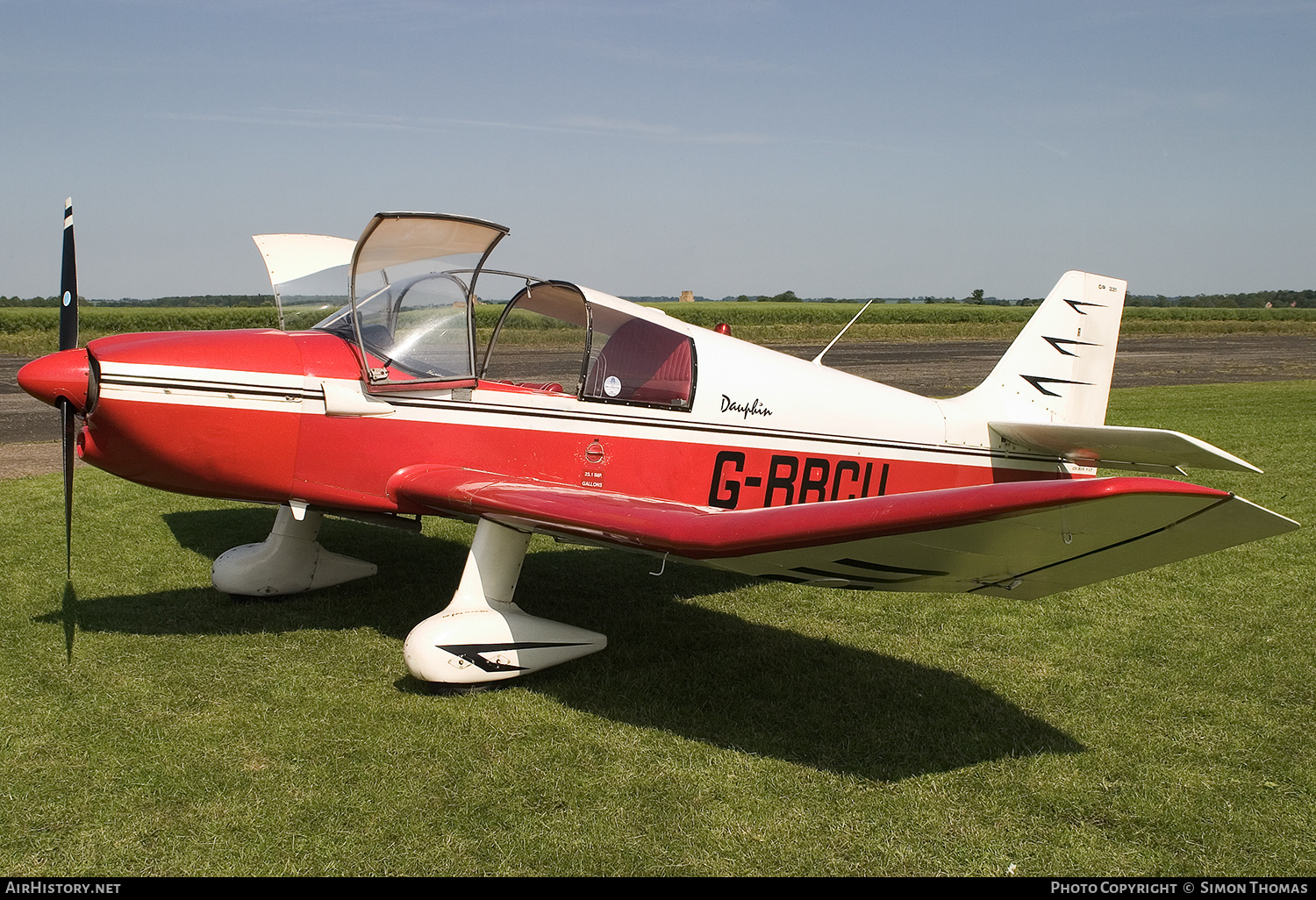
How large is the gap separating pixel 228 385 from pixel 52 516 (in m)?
4.37

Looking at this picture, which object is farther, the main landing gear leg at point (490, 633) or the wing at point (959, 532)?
the main landing gear leg at point (490, 633)

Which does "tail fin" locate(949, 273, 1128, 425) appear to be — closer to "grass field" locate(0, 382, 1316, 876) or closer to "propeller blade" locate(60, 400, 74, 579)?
"grass field" locate(0, 382, 1316, 876)

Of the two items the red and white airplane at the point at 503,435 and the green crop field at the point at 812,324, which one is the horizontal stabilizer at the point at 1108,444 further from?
the green crop field at the point at 812,324

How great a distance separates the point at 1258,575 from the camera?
6.75 m

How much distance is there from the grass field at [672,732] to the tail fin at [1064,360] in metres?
1.35

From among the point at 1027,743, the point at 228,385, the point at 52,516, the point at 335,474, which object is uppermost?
the point at 228,385

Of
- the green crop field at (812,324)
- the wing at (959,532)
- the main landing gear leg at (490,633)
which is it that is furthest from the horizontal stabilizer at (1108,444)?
the green crop field at (812,324)

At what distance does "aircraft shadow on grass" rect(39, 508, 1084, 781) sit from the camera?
432 centimetres

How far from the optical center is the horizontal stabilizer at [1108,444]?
5020 mm

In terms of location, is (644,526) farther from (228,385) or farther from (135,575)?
(135,575)
